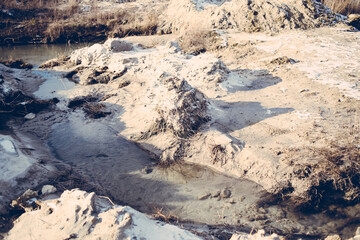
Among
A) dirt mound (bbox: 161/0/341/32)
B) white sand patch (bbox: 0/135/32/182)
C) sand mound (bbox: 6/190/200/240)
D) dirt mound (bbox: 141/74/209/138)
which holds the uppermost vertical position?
dirt mound (bbox: 161/0/341/32)

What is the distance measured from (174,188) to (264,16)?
7722 millimetres

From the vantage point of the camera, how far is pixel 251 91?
252 inches

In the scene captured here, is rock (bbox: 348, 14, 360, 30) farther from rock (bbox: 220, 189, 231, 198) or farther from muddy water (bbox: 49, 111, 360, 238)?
rock (bbox: 220, 189, 231, 198)

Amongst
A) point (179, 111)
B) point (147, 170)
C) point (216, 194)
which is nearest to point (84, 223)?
point (147, 170)

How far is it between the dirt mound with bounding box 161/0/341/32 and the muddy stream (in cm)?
647

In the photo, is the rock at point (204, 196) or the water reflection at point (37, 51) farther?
the water reflection at point (37, 51)

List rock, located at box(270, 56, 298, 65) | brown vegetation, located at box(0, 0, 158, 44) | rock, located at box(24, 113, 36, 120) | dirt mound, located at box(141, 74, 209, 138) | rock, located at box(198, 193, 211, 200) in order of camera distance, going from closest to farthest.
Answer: rock, located at box(198, 193, 211, 200), dirt mound, located at box(141, 74, 209, 138), rock, located at box(24, 113, 36, 120), rock, located at box(270, 56, 298, 65), brown vegetation, located at box(0, 0, 158, 44)

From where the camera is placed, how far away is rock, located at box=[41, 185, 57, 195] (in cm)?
391

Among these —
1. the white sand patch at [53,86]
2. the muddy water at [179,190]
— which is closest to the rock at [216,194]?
the muddy water at [179,190]

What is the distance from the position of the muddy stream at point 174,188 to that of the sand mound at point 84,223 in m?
0.75

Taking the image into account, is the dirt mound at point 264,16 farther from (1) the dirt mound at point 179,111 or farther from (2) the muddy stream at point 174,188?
(2) the muddy stream at point 174,188

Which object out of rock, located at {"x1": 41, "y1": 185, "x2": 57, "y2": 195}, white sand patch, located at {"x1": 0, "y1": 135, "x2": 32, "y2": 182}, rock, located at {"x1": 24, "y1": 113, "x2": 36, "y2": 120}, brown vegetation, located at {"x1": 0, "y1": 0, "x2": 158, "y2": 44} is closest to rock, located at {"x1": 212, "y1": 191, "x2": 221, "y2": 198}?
rock, located at {"x1": 41, "y1": 185, "x2": 57, "y2": 195}

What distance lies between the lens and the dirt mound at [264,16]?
363 inches

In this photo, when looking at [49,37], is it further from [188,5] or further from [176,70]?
[176,70]
